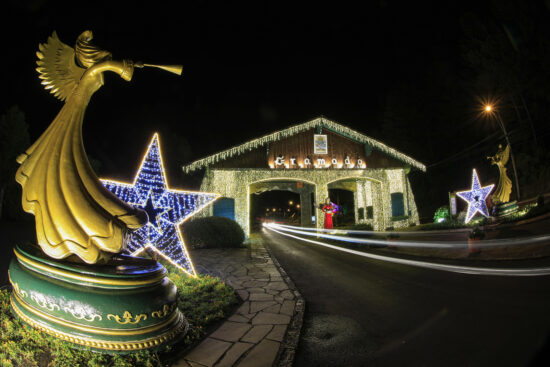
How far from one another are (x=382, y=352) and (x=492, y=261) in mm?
7280

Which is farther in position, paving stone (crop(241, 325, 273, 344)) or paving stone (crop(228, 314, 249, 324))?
paving stone (crop(228, 314, 249, 324))

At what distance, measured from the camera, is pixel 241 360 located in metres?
2.90

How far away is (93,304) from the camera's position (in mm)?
2826

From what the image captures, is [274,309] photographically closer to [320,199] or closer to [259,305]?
[259,305]

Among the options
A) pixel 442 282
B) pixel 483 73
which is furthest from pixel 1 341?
pixel 483 73

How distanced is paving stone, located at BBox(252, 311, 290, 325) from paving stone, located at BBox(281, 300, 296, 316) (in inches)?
5.9

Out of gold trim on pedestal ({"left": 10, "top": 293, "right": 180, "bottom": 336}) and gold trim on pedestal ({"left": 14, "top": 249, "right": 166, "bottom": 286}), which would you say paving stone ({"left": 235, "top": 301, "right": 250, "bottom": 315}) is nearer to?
gold trim on pedestal ({"left": 10, "top": 293, "right": 180, "bottom": 336})

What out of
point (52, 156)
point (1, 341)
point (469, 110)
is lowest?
point (1, 341)

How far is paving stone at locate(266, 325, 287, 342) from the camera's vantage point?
343 cm

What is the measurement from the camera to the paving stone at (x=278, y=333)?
3430mm

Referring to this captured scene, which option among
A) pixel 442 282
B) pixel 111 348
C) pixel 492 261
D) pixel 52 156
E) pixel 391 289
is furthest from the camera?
pixel 492 261

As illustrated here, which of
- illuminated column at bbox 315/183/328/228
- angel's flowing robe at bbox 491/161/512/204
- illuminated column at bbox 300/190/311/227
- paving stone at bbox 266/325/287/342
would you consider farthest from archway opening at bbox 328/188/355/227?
paving stone at bbox 266/325/287/342

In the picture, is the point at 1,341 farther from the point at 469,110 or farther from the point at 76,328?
the point at 469,110

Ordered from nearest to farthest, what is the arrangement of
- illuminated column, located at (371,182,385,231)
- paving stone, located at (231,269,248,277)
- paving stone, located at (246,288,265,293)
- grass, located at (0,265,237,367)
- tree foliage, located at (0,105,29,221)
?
1. grass, located at (0,265,237,367)
2. paving stone, located at (246,288,265,293)
3. paving stone, located at (231,269,248,277)
4. illuminated column, located at (371,182,385,231)
5. tree foliage, located at (0,105,29,221)
